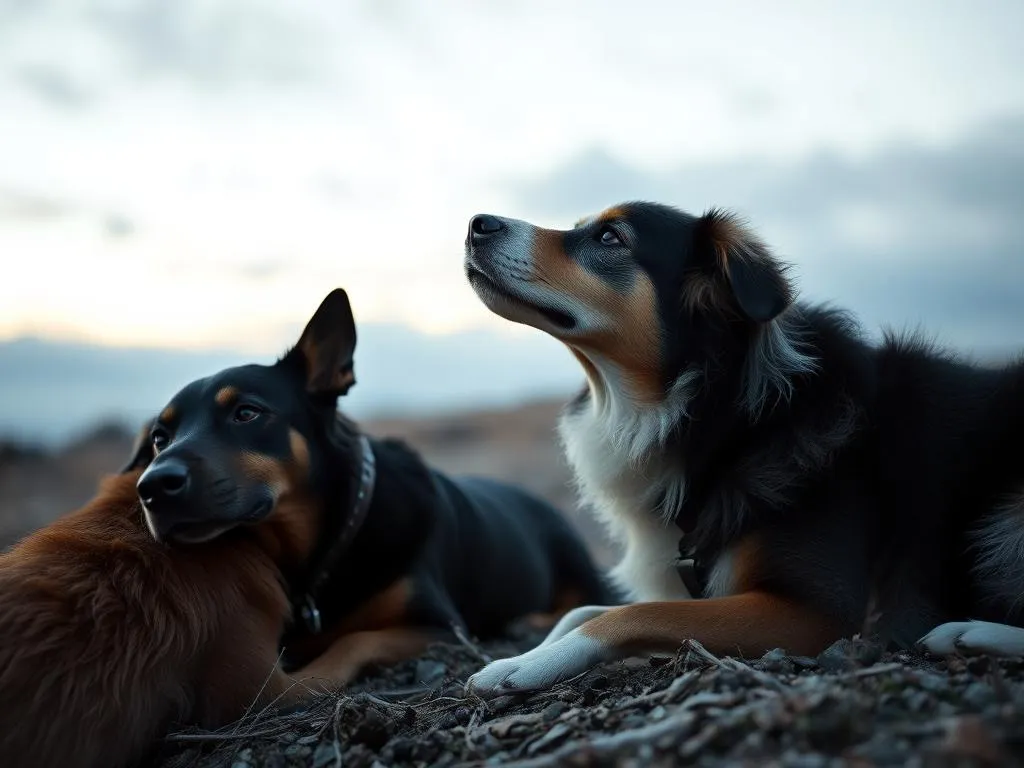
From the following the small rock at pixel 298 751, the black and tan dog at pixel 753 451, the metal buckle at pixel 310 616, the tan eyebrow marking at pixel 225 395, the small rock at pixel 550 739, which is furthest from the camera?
the metal buckle at pixel 310 616

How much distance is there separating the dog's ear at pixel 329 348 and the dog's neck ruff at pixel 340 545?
412 mm

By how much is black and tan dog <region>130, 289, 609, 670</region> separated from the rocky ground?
2.38 ft

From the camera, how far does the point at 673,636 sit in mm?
3592

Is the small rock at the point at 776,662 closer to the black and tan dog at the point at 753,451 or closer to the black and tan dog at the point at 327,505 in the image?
the black and tan dog at the point at 753,451

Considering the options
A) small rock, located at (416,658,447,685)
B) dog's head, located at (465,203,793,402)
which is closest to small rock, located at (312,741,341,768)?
small rock, located at (416,658,447,685)

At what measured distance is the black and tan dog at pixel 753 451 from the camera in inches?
144

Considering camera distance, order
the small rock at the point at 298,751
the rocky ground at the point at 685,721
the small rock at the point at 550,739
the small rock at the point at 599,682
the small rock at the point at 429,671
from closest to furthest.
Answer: the rocky ground at the point at 685,721
the small rock at the point at 550,739
the small rock at the point at 298,751
the small rock at the point at 599,682
the small rock at the point at 429,671

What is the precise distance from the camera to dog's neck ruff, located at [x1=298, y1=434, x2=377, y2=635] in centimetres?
475

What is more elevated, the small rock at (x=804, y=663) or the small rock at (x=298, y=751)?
the small rock at (x=804, y=663)

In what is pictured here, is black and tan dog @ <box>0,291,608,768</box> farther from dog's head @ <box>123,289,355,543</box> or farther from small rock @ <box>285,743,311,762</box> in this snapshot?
small rock @ <box>285,743,311,762</box>

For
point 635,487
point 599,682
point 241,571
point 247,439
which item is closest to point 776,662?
point 599,682

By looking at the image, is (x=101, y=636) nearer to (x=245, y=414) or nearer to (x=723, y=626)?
(x=245, y=414)

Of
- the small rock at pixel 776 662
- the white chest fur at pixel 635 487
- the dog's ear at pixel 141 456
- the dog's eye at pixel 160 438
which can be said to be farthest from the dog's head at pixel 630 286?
the dog's ear at pixel 141 456

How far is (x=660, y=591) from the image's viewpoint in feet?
14.9
